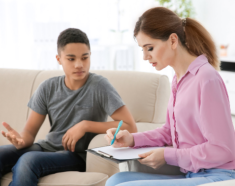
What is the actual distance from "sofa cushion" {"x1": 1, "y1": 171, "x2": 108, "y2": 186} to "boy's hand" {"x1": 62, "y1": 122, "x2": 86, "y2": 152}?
0.14 m

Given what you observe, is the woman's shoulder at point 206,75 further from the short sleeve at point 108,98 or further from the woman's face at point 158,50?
the short sleeve at point 108,98

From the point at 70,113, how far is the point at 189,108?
0.73 meters

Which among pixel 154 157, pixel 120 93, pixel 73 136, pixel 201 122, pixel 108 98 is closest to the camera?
pixel 201 122

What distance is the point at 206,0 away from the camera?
4.86 meters

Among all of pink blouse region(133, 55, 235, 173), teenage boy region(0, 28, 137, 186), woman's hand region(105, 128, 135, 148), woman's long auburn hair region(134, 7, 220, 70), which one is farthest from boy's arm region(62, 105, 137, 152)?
woman's long auburn hair region(134, 7, 220, 70)

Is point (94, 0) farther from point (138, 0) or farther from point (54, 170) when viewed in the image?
point (54, 170)

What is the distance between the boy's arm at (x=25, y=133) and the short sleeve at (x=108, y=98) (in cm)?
34

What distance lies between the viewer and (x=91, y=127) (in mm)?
1460

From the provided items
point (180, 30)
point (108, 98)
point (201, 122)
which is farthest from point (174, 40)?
point (108, 98)

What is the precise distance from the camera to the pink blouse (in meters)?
0.95

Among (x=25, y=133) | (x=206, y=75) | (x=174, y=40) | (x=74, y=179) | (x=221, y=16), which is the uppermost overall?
(x=221, y=16)

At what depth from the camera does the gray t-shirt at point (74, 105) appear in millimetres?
1539

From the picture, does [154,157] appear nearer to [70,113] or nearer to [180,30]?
[180,30]

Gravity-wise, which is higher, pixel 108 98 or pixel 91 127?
pixel 108 98
